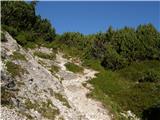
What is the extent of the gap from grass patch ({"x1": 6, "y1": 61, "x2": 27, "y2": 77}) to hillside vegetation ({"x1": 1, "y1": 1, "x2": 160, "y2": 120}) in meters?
7.13

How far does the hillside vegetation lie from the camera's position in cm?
3622

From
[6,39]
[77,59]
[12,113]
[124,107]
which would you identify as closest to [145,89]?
[124,107]

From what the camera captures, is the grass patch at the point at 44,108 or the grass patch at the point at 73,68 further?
the grass patch at the point at 73,68

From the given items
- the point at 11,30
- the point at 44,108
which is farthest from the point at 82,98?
the point at 11,30

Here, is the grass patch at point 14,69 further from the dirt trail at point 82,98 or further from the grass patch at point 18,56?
the dirt trail at point 82,98

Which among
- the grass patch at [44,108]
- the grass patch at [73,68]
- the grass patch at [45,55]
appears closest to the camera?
the grass patch at [44,108]

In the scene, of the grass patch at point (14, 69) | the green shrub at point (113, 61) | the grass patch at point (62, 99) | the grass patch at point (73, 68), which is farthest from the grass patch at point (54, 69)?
the green shrub at point (113, 61)

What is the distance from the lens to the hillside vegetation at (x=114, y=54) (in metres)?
36.2

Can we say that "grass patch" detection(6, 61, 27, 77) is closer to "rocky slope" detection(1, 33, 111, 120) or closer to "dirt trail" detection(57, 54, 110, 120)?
"rocky slope" detection(1, 33, 111, 120)

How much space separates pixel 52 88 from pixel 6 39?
7365 mm

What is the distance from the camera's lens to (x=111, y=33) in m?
58.0

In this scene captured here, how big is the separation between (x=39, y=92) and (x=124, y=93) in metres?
9.91

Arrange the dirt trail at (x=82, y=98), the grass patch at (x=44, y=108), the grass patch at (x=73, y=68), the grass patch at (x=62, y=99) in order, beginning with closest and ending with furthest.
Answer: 1. the grass patch at (x=44, y=108)
2. the grass patch at (x=62, y=99)
3. the dirt trail at (x=82, y=98)
4. the grass patch at (x=73, y=68)

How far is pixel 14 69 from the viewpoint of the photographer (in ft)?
102
